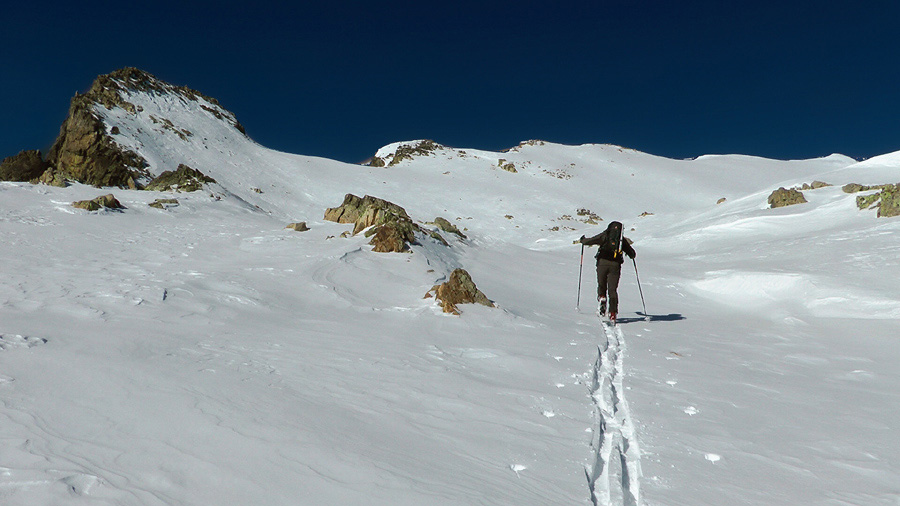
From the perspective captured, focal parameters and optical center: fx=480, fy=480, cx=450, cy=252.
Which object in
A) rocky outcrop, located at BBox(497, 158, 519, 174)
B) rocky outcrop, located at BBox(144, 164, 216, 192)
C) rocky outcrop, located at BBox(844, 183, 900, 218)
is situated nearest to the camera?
rocky outcrop, located at BBox(844, 183, 900, 218)

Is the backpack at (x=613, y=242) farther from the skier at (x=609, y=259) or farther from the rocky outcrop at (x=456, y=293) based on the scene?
the rocky outcrop at (x=456, y=293)

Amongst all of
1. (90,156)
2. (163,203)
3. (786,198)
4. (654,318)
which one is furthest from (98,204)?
(786,198)

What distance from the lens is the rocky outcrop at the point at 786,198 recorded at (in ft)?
80.0

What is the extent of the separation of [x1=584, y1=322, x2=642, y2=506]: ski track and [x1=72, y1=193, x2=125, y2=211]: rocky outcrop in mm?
15899

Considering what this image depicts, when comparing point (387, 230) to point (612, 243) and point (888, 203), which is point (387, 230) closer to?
point (612, 243)

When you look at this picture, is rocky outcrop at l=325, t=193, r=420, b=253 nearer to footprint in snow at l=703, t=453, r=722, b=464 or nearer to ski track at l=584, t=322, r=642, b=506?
ski track at l=584, t=322, r=642, b=506

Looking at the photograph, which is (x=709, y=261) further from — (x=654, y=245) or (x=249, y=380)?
(x=249, y=380)

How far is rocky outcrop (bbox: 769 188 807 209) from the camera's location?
24.4 m

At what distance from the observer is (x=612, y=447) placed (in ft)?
11.6

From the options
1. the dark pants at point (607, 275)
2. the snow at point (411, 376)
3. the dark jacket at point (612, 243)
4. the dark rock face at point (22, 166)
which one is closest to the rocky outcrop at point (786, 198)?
the snow at point (411, 376)

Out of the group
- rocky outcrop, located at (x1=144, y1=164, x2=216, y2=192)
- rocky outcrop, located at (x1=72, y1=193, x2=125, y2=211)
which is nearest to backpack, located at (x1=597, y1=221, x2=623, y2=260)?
rocky outcrop, located at (x1=72, y1=193, x2=125, y2=211)

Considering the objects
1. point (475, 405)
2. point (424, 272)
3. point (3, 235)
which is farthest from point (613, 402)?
point (3, 235)

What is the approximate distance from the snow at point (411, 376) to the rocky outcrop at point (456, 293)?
0.33m

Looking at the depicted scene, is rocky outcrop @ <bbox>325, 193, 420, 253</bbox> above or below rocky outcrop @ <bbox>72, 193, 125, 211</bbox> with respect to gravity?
below
